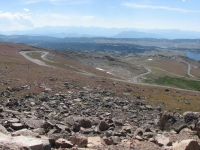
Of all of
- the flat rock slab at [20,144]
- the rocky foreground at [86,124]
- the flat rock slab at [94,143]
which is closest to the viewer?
the flat rock slab at [20,144]

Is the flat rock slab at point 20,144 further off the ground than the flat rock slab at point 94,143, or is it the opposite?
the flat rock slab at point 20,144

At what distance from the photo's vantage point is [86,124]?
2589cm

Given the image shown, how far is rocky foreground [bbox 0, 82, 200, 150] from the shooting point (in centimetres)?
1695

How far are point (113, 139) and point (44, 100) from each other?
22.3 meters

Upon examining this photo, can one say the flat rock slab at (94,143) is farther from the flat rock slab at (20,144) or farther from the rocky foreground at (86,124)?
the flat rock slab at (20,144)

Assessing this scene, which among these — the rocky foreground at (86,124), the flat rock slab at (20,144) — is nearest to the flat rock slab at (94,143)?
the rocky foreground at (86,124)

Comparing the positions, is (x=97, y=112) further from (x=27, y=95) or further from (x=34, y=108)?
(x=27, y=95)

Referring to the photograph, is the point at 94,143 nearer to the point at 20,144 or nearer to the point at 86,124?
the point at 86,124

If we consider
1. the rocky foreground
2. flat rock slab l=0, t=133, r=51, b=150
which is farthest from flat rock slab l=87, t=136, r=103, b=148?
flat rock slab l=0, t=133, r=51, b=150

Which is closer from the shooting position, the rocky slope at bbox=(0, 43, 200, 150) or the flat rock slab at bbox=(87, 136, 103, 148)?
the rocky slope at bbox=(0, 43, 200, 150)

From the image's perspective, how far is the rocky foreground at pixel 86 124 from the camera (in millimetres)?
16953

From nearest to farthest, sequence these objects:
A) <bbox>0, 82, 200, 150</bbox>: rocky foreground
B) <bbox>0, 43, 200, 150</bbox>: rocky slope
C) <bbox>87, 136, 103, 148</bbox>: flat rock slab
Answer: <bbox>0, 82, 200, 150</bbox>: rocky foreground → <bbox>0, 43, 200, 150</bbox>: rocky slope → <bbox>87, 136, 103, 148</bbox>: flat rock slab

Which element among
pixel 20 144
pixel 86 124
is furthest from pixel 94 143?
pixel 20 144

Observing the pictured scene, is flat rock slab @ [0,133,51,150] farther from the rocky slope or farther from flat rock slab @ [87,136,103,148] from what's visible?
flat rock slab @ [87,136,103,148]
